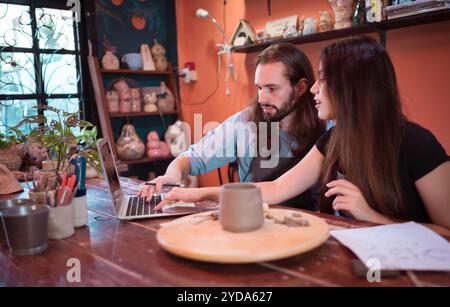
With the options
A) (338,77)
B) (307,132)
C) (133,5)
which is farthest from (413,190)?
(133,5)

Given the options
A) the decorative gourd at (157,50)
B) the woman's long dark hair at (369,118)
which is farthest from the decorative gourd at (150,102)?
the woman's long dark hair at (369,118)

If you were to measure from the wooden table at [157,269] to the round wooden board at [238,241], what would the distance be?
0.03 metres

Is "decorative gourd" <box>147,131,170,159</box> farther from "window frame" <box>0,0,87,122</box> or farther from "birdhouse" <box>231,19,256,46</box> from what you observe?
"birdhouse" <box>231,19,256,46</box>

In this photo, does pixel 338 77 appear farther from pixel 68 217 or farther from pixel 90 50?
pixel 90 50

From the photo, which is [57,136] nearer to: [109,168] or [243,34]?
[109,168]

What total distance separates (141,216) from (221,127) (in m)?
0.96

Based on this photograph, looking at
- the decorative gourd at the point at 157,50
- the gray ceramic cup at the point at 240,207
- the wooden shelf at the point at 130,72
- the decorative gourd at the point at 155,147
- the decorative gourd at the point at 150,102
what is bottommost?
the decorative gourd at the point at 155,147

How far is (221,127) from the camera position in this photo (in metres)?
2.04

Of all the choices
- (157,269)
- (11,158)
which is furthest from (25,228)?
(11,158)

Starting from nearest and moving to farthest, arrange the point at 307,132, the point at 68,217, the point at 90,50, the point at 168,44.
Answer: the point at 68,217 < the point at 307,132 < the point at 90,50 < the point at 168,44

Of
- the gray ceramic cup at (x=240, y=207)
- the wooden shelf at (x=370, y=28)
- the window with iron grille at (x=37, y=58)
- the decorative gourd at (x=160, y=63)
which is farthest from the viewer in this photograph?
the decorative gourd at (x=160, y=63)

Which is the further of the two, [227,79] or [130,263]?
[227,79]

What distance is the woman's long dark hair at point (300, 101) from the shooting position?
182 cm

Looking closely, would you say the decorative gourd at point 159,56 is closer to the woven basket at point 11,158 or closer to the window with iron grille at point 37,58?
the window with iron grille at point 37,58
